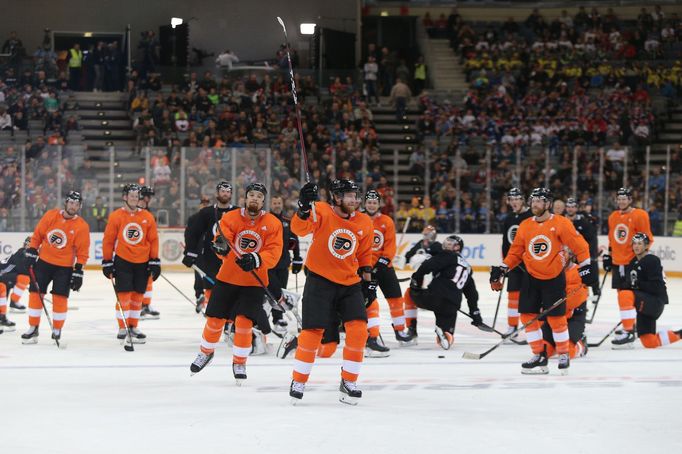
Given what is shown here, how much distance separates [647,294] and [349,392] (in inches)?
142

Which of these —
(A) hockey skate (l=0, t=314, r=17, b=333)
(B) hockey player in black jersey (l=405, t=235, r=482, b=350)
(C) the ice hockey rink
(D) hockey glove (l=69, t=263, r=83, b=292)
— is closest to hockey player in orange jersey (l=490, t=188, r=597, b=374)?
(C) the ice hockey rink

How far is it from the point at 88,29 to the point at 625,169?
13.0m

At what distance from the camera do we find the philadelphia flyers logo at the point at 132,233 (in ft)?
31.1

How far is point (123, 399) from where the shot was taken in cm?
670

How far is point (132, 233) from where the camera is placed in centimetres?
949

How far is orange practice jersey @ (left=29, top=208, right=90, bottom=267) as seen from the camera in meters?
9.38

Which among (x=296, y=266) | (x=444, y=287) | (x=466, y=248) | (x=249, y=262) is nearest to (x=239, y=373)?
(x=249, y=262)

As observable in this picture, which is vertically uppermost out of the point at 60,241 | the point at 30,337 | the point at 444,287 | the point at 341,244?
the point at 341,244

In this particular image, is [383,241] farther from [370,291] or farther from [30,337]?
[30,337]

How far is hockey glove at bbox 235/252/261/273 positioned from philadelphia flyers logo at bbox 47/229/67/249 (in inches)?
115

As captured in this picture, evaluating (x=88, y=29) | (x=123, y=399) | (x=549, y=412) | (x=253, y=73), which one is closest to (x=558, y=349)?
(x=549, y=412)

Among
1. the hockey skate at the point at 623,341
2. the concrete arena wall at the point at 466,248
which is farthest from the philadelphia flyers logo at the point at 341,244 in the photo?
the concrete arena wall at the point at 466,248

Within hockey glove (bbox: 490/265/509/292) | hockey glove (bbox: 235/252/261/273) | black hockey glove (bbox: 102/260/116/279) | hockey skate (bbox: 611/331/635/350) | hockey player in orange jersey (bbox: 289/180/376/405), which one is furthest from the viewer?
hockey skate (bbox: 611/331/635/350)

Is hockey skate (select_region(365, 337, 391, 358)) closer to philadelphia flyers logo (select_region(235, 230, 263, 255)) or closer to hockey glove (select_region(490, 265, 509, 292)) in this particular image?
hockey glove (select_region(490, 265, 509, 292))
